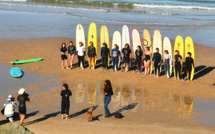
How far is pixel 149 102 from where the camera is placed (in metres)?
13.7

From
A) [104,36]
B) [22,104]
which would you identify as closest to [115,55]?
[104,36]

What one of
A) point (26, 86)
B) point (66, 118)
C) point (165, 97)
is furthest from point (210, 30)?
point (66, 118)

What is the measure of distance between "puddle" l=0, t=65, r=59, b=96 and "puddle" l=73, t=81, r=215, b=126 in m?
1.33

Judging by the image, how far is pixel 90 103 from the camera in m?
13.4

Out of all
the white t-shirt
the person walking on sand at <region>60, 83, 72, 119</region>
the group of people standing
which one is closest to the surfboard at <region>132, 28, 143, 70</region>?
the group of people standing

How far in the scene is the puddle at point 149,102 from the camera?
12.5 m

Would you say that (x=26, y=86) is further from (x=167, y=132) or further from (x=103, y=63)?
(x=167, y=132)

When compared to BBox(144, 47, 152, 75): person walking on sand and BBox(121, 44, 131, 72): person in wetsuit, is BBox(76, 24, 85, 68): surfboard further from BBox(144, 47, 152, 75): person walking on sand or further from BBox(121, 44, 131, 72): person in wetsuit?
BBox(144, 47, 152, 75): person walking on sand

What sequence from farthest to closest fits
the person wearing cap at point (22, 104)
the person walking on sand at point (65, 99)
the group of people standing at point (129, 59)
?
the group of people standing at point (129, 59)
the person walking on sand at point (65, 99)
the person wearing cap at point (22, 104)

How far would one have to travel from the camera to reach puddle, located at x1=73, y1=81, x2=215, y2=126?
12.5 meters

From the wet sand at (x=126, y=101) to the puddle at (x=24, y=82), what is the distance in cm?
39

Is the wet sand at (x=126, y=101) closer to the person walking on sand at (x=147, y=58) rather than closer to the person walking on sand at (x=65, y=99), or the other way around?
the person walking on sand at (x=65, y=99)

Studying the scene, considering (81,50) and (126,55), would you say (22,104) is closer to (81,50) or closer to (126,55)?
(81,50)

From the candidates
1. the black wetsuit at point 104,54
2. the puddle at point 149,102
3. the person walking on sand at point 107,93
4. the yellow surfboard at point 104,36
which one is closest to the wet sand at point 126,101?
the puddle at point 149,102
